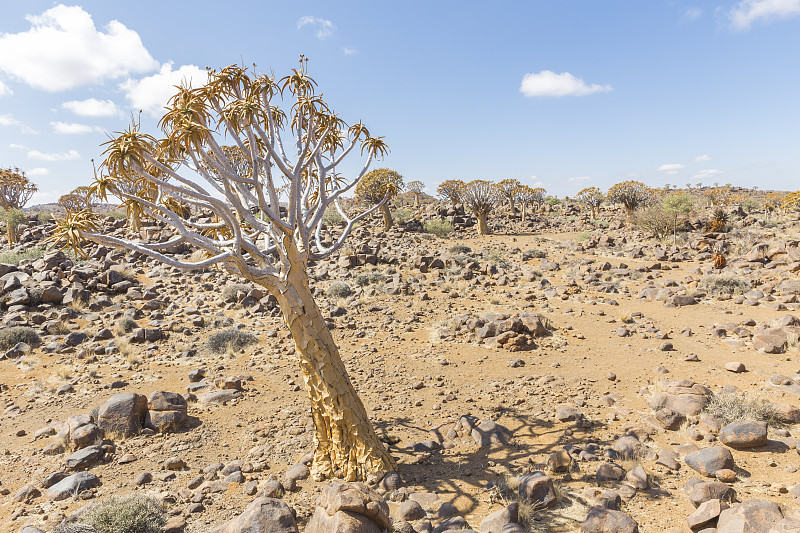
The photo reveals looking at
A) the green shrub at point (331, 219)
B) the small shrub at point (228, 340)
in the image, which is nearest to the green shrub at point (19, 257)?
the small shrub at point (228, 340)

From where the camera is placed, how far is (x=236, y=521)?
12.6ft

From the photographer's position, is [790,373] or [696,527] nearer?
[696,527]

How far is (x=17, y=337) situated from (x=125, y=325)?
7.95 feet

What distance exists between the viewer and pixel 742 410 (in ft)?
18.8

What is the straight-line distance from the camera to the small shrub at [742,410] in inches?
223

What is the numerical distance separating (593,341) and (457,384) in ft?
13.8

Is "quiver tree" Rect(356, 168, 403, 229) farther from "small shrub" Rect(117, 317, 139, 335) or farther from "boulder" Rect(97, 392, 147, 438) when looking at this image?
"boulder" Rect(97, 392, 147, 438)

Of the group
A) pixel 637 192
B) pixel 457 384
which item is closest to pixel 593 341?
pixel 457 384

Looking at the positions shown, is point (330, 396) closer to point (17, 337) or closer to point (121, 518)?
point (121, 518)

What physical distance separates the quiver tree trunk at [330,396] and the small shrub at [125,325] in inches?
370

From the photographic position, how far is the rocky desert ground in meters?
4.43

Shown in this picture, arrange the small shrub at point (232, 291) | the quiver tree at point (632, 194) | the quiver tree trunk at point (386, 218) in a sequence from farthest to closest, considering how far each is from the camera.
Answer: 1. the quiver tree at point (632, 194)
2. the quiver tree trunk at point (386, 218)
3. the small shrub at point (232, 291)

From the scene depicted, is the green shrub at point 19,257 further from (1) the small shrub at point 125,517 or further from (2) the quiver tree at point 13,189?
(1) the small shrub at point 125,517

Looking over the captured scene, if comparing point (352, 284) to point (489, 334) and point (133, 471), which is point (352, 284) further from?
point (133, 471)
